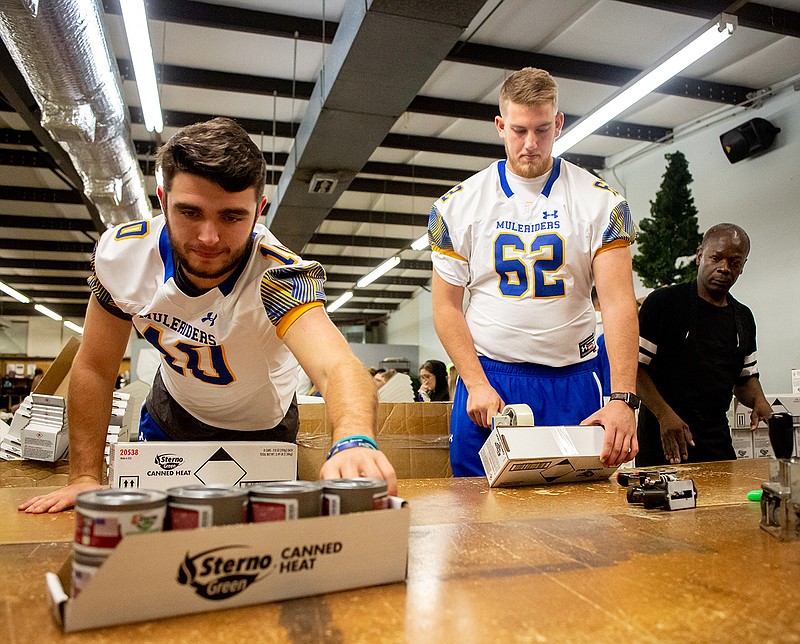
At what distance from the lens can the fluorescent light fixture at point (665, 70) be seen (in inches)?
152

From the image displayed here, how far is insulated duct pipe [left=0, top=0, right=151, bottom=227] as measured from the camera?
133 inches

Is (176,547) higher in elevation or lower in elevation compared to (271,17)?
lower

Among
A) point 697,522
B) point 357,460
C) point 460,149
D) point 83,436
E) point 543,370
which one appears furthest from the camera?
point 460,149

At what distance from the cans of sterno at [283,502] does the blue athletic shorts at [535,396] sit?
3.59 feet

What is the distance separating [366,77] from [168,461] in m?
3.70

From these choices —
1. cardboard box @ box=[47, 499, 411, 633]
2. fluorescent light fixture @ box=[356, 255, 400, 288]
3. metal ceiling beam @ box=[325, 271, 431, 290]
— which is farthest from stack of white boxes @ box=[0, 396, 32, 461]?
metal ceiling beam @ box=[325, 271, 431, 290]

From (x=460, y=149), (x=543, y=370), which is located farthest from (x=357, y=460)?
(x=460, y=149)

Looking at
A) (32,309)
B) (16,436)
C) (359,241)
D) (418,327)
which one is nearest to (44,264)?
(32,309)

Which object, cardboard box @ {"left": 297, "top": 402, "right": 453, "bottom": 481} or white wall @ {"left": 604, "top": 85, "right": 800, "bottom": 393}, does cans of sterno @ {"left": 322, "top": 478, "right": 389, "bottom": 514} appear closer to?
cardboard box @ {"left": 297, "top": 402, "right": 453, "bottom": 481}

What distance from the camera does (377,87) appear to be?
15.1 feet

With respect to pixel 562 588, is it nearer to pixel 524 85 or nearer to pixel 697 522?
pixel 697 522

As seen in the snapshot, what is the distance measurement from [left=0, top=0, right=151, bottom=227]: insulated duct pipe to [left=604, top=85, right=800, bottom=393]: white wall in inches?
209

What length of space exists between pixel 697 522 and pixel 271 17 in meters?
4.72

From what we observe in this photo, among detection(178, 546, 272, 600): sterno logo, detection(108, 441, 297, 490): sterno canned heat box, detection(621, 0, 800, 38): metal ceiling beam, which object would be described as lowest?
detection(178, 546, 272, 600): sterno logo
